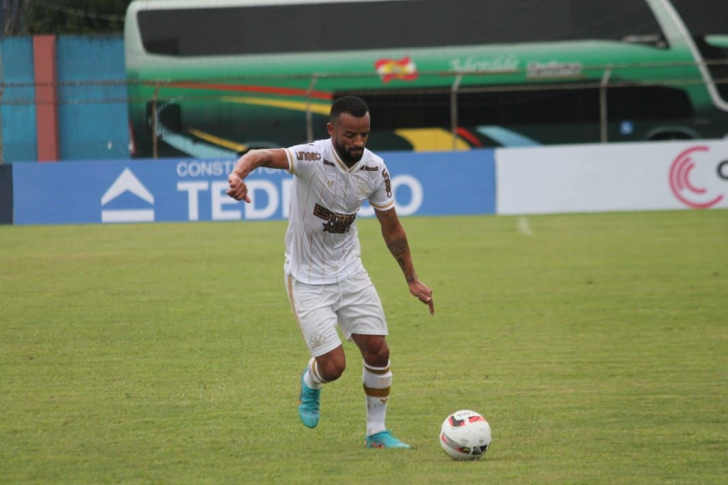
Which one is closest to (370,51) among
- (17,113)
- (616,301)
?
(17,113)

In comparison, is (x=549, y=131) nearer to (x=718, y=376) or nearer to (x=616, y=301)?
(x=616, y=301)

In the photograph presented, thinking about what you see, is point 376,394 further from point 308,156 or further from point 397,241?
point 308,156

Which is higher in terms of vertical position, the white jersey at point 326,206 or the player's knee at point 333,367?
the white jersey at point 326,206

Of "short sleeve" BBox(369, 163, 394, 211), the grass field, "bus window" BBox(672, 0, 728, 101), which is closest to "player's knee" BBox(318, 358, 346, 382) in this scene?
the grass field

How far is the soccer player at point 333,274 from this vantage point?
609cm

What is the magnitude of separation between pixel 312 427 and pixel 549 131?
71.6ft

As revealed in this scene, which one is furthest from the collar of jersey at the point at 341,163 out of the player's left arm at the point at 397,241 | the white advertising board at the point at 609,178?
the white advertising board at the point at 609,178

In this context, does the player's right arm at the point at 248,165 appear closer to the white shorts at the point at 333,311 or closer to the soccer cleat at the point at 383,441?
the white shorts at the point at 333,311

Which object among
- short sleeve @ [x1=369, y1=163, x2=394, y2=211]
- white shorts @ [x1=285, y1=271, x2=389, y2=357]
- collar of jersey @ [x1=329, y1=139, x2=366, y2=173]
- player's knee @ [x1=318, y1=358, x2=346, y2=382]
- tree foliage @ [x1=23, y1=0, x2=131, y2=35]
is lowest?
player's knee @ [x1=318, y1=358, x2=346, y2=382]

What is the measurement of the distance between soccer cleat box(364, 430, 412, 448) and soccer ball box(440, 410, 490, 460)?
1.02 ft

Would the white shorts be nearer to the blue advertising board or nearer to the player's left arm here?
the player's left arm

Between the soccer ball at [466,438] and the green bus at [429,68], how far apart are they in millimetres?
20983

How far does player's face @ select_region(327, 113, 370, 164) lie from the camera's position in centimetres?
582

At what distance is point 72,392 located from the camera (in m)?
7.47
